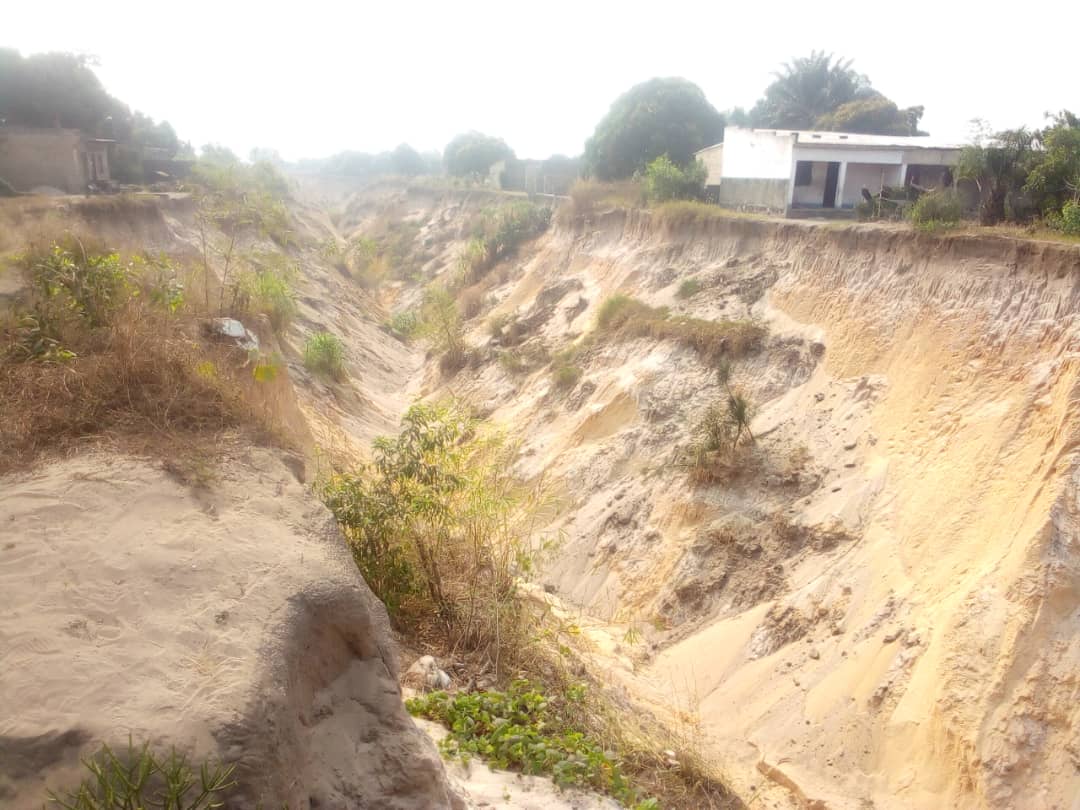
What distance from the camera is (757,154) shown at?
1984 centimetres

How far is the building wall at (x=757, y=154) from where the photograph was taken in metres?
18.4

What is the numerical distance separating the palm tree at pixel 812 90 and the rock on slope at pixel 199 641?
1395 inches

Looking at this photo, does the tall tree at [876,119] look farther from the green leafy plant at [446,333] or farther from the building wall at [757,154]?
the green leafy plant at [446,333]

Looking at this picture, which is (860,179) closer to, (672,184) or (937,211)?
(672,184)

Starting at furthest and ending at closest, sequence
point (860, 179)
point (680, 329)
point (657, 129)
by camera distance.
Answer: point (657, 129), point (860, 179), point (680, 329)

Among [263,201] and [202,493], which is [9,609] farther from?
[263,201]

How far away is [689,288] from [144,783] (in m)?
15.0

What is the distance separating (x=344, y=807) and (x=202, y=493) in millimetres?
2229

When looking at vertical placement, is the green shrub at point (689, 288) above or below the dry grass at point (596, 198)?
below

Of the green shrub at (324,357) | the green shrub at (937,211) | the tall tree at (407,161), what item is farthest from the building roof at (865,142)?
the tall tree at (407,161)

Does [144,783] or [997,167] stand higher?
[997,167]

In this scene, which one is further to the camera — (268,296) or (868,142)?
(868,142)

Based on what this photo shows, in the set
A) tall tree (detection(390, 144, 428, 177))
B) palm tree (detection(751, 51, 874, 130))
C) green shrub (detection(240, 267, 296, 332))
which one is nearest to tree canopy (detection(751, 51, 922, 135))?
palm tree (detection(751, 51, 874, 130))

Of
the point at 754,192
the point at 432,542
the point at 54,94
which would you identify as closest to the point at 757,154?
the point at 754,192
